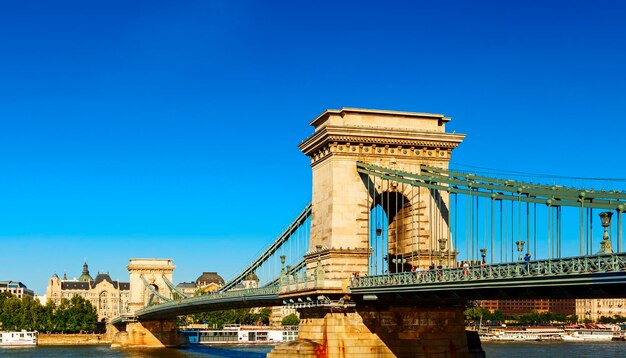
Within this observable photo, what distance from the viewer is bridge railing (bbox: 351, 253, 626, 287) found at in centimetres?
3372

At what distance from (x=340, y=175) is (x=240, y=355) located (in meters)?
64.5

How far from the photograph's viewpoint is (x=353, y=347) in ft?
175

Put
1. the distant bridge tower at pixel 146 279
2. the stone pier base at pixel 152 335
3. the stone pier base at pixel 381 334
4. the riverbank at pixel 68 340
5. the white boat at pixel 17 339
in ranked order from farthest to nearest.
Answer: the riverbank at pixel 68 340 → the white boat at pixel 17 339 → the distant bridge tower at pixel 146 279 → the stone pier base at pixel 152 335 → the stone pier base at pixel 381 334

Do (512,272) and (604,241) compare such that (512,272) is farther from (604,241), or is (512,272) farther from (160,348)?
(160,348)

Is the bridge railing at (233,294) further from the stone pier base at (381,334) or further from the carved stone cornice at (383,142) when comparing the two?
the carved stone cornice at (383,142)

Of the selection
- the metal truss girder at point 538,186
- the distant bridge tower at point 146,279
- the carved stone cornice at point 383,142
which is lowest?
the distant bridge tower at point 146,279

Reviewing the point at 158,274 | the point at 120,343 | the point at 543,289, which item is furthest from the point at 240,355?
the point at 543,289

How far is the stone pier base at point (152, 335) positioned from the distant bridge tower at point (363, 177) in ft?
287

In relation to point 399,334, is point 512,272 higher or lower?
higher

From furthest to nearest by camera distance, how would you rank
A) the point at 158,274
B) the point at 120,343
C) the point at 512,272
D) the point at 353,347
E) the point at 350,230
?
the point at 158,274
the point at 120,343
the point at 350,230
the point at 353,347
the point at 512,272

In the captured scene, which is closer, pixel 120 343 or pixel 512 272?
pixel 512 272

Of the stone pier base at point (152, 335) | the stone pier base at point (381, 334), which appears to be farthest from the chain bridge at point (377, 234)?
the stone pier base at point (152, 335)

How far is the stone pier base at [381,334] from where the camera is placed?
5334 cm

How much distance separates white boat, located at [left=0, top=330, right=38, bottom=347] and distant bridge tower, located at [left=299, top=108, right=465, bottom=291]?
364 ft
